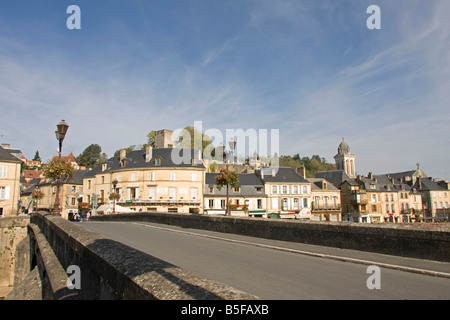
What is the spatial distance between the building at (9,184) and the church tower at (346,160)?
7313cm

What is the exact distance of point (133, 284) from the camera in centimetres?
321

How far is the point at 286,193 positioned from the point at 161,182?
69.7 ft

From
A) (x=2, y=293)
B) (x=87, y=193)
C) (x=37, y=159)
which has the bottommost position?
(x=2, y=293)

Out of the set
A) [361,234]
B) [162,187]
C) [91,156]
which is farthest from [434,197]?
[91,156]

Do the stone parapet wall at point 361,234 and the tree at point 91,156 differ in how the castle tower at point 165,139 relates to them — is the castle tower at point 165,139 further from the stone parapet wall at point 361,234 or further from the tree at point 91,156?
the tree at point 91,156

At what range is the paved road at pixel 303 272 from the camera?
200 inches

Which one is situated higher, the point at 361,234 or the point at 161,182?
the point at 161,182

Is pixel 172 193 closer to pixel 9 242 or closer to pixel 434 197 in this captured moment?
pixel 9 242

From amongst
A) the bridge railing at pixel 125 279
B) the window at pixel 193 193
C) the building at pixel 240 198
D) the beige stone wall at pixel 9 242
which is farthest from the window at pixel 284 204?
the bridge railing at pixel 125 279

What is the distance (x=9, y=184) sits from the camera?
4091cm
